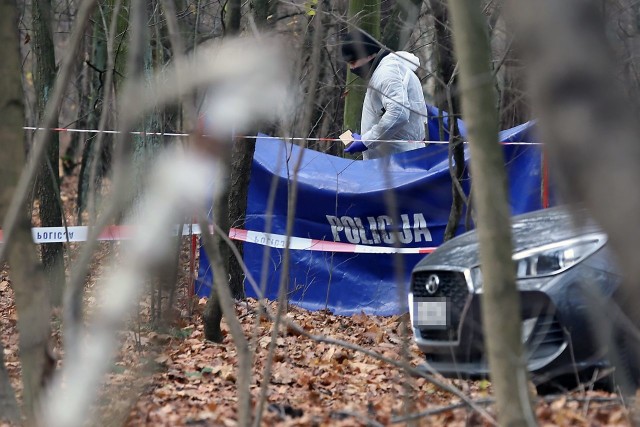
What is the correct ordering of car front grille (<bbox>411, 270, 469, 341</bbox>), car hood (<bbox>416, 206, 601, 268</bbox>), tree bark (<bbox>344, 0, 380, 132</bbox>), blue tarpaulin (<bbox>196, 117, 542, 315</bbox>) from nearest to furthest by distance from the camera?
1. car hood (<bbox>416, 206, 601, 268</bbox>)
2. car front grille (<bbox>411, 270, 469, 341</bbox>)
3. blue tarpaulin (<bbox>196, 117, 542, 315</bbox>)
4. tree bark (<bbox>344, 0, 380, 132</bbox>)

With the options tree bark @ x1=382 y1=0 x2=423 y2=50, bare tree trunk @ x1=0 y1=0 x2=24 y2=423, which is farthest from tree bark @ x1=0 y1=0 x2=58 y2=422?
tree bark @ x1=382 y1=0 x2=423 y2=50

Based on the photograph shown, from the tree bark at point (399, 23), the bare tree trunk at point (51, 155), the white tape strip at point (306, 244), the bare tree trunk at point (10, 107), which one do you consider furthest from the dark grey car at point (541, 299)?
the tree bark at point (399, 23)

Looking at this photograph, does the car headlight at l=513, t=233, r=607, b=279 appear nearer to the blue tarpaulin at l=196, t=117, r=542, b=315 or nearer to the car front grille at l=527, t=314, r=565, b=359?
the car front grille at l=527, t=314, r=565, b=359

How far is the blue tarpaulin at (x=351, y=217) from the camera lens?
879 centimetres

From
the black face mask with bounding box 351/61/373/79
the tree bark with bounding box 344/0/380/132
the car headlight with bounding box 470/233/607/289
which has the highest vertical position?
the tree bark with bounding box 344/0/380/132

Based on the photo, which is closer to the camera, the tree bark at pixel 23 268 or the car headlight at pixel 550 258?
the tree bark at pixel 23 268

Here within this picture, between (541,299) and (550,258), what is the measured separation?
24cm

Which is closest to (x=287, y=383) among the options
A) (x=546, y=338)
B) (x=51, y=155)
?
(x=546, y=338)

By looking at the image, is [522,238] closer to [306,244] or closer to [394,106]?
[394,106]

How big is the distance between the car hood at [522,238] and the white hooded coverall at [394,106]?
236cm

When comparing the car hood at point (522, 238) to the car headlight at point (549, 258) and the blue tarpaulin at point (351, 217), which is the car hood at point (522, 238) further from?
the blue tarpaulin at point (351, 217)

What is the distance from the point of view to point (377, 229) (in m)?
9.02

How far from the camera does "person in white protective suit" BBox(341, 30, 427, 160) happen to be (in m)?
8.55

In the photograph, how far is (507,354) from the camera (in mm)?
3096
